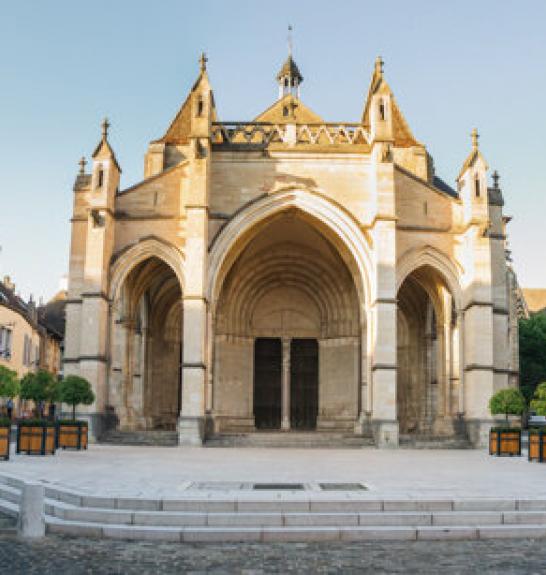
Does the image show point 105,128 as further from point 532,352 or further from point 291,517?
point 532,352

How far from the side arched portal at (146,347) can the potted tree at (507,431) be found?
11119 millimetres

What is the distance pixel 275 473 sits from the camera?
1191 cm

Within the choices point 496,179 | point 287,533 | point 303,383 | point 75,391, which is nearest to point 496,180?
point 496,179

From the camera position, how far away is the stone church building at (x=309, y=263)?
72.3 ft

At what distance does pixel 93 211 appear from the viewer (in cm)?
2252

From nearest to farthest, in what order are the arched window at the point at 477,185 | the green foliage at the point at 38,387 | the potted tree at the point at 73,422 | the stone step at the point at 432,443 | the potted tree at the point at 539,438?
the potted tree at the point at 539,438
the green foliage at the point at 38,387
the potted tree at the point at 73,422
the stone step at the point at 432,443
the arched window at the point at 477,185

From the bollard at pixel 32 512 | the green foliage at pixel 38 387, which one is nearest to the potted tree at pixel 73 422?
the green foliage at pixel 38 387

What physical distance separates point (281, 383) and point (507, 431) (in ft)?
Result: 35.9

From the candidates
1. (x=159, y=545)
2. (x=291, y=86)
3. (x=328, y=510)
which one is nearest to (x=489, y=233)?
(x=291, y=86)

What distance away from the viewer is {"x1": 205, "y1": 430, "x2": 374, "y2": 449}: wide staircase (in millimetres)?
21391

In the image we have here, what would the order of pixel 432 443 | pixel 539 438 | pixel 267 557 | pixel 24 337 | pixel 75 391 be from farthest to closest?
pixel 24 337 < pixel 432 443 < pixel 75 391 < pixel 539 438 < pixel 267 557

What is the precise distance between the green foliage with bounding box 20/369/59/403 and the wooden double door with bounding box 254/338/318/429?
433 inches

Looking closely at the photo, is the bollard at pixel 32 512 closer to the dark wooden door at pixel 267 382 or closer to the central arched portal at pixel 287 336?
the central arched portal at pixel 287 336

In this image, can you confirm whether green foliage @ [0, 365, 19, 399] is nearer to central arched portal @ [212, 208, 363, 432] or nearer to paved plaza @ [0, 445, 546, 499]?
paved plaza @ [0, 445, 546, 499]
